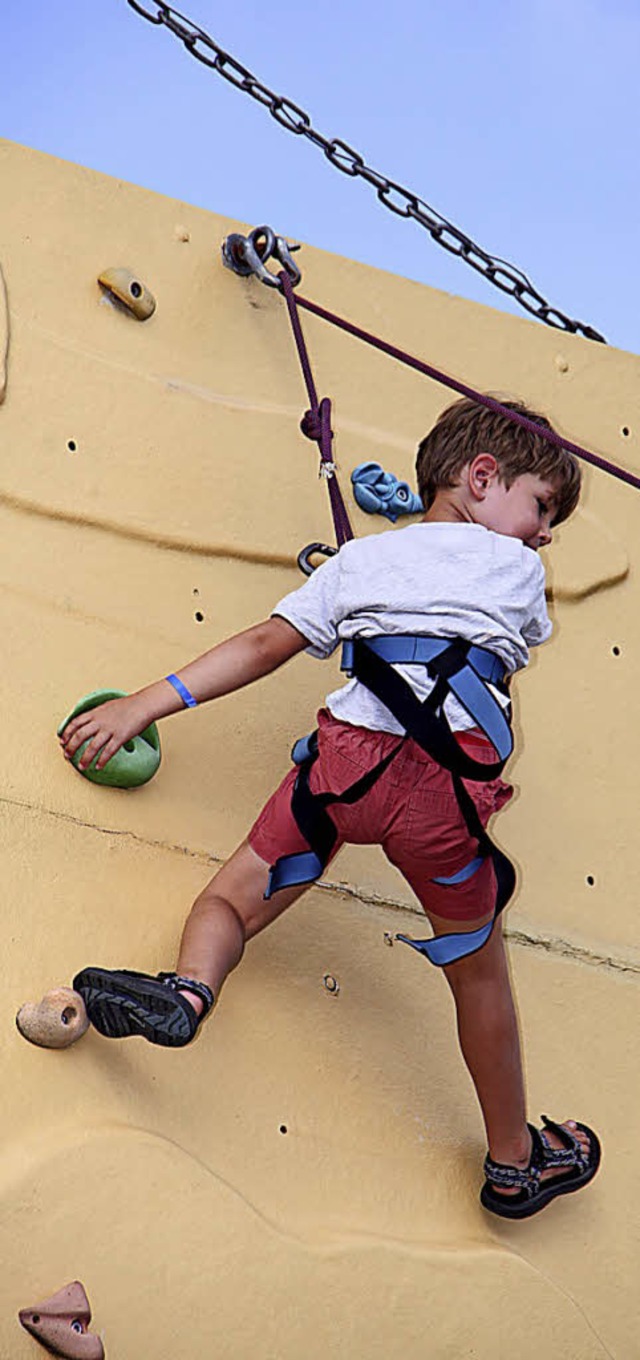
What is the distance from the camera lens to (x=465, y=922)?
181 centimetres

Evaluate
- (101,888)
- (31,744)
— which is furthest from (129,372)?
(101,888)

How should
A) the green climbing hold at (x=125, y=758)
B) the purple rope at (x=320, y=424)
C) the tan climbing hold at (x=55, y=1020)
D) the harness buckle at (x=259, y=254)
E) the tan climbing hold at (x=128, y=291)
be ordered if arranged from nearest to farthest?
the tan climbing hold at (x=55, y=1020)
the green climbing hold at (x=125, y=758)
the purple rope at (x=320, y=424)
the tan climbing hold at (x=128, y=291)
the harness buckle at (x=259, y=254)

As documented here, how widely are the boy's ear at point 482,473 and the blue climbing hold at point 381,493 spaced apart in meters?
0.49

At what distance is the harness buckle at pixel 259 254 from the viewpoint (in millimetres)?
2430

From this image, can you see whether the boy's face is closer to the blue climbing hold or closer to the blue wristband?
the blue wristband

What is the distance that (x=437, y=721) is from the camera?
5.65 ft

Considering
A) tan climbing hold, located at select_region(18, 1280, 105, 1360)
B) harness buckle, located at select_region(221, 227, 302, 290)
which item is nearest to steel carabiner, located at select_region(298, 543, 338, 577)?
harness buckle, located at select_region(221, 227, 302, 290)

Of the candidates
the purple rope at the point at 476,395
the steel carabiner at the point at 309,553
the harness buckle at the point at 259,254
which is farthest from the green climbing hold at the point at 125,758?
the harness buckle at the point at 259,254

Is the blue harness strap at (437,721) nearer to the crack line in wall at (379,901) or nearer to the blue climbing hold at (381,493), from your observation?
the crack line in wall at (379,901)

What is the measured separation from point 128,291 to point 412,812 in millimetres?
953

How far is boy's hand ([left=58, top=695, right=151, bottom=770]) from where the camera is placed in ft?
6.00

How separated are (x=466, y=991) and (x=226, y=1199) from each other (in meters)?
0.35

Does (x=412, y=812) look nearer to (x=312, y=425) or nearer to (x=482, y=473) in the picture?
(x=482, y=473)

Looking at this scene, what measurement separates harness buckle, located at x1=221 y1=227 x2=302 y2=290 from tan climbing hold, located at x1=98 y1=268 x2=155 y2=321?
166 mm
